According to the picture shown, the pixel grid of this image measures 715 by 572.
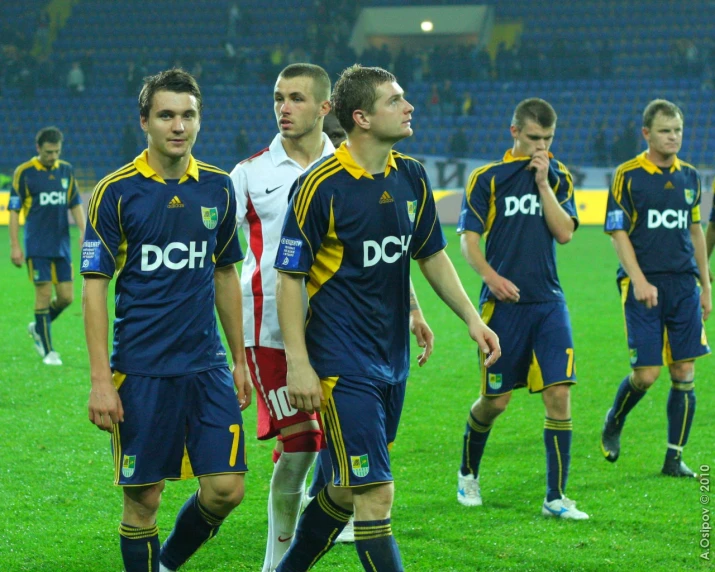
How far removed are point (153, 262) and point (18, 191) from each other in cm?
654

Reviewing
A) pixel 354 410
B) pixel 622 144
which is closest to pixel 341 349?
pixel 354 410

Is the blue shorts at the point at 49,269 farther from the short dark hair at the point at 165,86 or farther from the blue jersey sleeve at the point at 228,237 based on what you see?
the short dark hair at the point at 165,86

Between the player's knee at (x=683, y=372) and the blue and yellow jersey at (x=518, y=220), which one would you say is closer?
the blue and yellow jersey at (x=518, y=220)

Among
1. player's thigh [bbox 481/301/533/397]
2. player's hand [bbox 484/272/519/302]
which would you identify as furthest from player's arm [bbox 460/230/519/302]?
player's thigh [bbox 481/301/533/397]

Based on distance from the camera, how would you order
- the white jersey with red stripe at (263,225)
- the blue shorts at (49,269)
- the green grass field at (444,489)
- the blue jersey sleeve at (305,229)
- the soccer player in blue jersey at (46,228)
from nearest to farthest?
the blue jersey sleeve at (305,229) < the white jersey with red stripe at (263,225) < the green grass field at (444,489) < the soccer player in blue jersey at (46,228) < the blue shorts at (49,269)

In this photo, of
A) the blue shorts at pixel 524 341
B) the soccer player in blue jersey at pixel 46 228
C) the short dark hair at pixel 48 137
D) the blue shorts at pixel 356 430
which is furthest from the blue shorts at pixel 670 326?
the short dark hair at pixel 48 137

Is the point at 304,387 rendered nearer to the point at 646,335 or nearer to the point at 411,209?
the point at 411,209

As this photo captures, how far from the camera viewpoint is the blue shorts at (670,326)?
18.8ft

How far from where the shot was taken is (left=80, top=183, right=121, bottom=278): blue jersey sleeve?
3428 mm

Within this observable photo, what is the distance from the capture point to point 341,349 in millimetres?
3449

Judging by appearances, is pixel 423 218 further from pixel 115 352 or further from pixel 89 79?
pixel 89 79

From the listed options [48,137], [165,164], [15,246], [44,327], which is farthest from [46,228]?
[165,164]

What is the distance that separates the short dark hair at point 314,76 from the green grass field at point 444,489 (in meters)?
1.94

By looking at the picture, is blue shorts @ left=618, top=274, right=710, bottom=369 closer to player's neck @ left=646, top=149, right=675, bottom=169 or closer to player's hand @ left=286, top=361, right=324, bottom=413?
player's neck @ left=646, top=149, right=675, bottom=169
